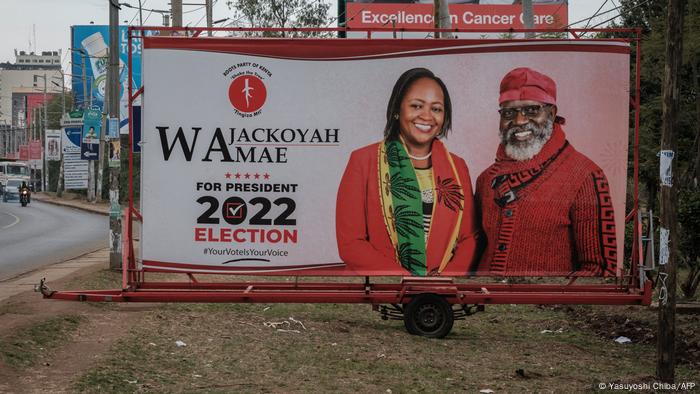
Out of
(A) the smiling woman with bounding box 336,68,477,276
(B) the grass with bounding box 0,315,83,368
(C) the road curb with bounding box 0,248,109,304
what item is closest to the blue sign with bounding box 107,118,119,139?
(C) the road curb with bounding box 0,248,109,304

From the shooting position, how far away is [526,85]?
11.6 meters

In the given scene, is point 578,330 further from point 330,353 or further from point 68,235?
point 68,235

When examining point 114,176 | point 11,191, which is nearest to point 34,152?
point 11,191

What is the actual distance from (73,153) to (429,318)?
34791 millimetres

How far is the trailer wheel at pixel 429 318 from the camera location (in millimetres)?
12219

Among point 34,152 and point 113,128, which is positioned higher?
point 34,152

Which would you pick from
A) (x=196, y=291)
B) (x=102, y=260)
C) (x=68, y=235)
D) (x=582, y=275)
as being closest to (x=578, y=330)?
(x=582, y=275)

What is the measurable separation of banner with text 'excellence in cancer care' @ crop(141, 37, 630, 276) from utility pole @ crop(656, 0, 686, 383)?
6.28 ft

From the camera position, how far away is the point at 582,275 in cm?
1175

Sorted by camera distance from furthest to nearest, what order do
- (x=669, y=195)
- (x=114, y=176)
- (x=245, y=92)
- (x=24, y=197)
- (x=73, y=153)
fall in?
1. (x=24, y=197)
2. (x=73, y=153)
3. (x=114, y=176)
4. (x=245, y=92)
5. (x=669, y=195)

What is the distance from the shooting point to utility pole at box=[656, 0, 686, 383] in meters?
9.56

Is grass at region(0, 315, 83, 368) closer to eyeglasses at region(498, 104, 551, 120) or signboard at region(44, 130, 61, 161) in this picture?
eyeglasses at region(498, 104, 551, 120)

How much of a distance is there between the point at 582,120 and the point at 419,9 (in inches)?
1608

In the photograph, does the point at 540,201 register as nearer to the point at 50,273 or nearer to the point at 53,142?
the point at 50,273
